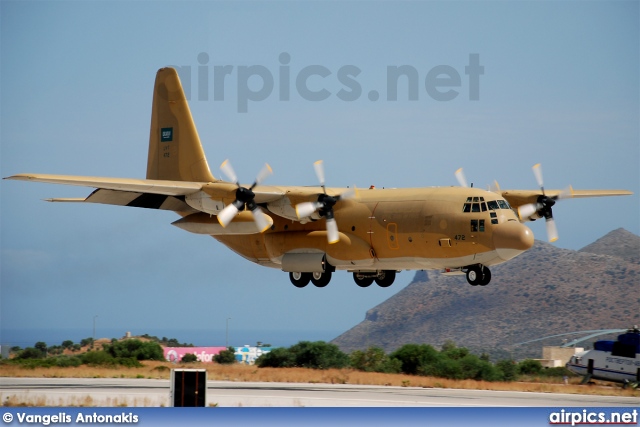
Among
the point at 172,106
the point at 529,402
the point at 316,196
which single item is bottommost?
the point at 529,402

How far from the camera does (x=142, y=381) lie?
120ft

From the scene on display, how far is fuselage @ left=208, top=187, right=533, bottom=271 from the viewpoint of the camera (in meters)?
34.2

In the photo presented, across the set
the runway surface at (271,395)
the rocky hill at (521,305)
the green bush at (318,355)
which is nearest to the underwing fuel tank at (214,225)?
the runway surface at (271,395)

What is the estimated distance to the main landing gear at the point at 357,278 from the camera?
38.3 metres

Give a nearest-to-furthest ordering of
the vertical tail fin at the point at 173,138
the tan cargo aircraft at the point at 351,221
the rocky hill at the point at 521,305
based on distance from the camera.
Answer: the tan cargo aircraft at the point at 351,221 → the vertical tail fin at the point at 173,138 → the rocky hill at the point at 521,305

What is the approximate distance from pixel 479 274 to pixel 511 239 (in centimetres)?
303

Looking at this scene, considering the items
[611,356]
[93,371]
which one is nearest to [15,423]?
[93,371]

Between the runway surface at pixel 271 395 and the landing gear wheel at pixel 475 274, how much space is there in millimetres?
4302

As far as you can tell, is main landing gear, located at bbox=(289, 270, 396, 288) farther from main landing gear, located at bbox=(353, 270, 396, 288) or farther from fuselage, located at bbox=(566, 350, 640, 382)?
fuselage, located at bbox=(566, 350, 640, 382)

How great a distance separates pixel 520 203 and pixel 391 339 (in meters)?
28.8

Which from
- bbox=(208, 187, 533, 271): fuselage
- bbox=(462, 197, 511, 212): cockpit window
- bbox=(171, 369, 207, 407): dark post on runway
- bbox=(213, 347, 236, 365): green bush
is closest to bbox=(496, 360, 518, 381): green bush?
bbox=(208, 187, 533, 271): fuselage

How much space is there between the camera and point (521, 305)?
63.6 m

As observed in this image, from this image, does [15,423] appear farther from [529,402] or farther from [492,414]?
[529,402]

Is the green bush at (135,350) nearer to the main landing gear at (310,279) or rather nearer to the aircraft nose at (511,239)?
the main landing gear at (310,279)
